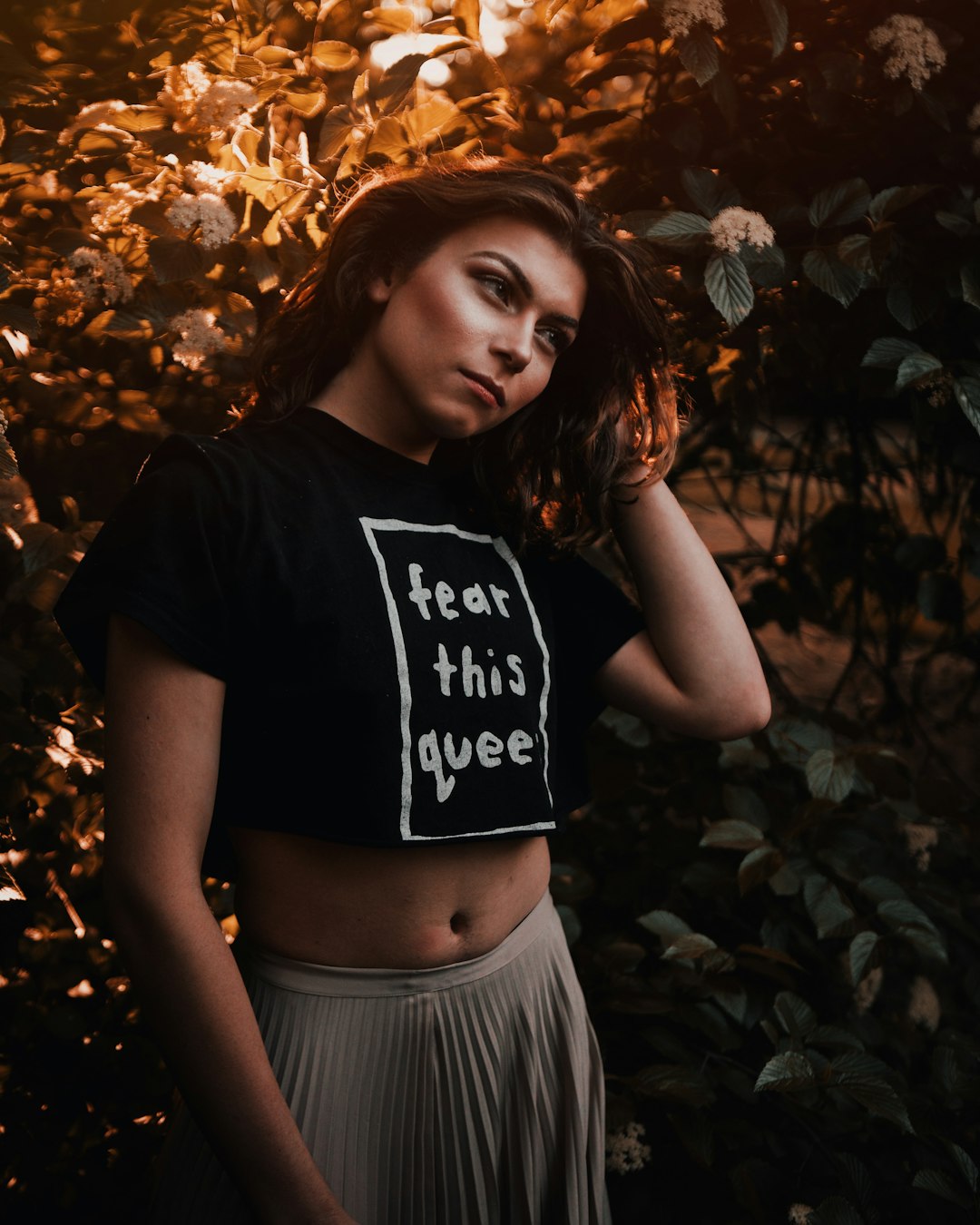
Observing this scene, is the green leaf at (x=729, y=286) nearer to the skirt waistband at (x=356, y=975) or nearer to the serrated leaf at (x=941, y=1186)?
the skirt waistband at (x=356, y=975)

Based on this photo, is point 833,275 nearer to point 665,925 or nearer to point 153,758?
point 665,925

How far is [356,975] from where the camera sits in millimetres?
907

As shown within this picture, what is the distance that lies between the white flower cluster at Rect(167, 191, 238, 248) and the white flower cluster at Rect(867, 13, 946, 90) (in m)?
0.94

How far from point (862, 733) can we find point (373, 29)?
1.36 m

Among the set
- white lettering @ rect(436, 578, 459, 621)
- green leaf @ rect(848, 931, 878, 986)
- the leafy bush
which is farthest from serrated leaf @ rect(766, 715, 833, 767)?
white lettering @ rect(436, 578, 459, 621)

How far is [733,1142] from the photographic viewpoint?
1464mm

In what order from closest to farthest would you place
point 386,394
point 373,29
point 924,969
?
point 386,394, point 373,29, point 924,969

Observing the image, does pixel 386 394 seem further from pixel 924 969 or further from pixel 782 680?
pixel 924 969

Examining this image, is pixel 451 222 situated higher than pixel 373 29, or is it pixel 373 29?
pixel 373 29

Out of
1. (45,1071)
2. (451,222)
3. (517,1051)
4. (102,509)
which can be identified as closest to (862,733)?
(517,1051)

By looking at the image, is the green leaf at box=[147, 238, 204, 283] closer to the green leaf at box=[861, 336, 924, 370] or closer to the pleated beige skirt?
the pleated beige skirt

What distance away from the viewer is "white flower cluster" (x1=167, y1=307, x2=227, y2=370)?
111cm

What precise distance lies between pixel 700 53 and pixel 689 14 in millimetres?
46

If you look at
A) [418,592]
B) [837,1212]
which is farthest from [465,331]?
[837,1212]
